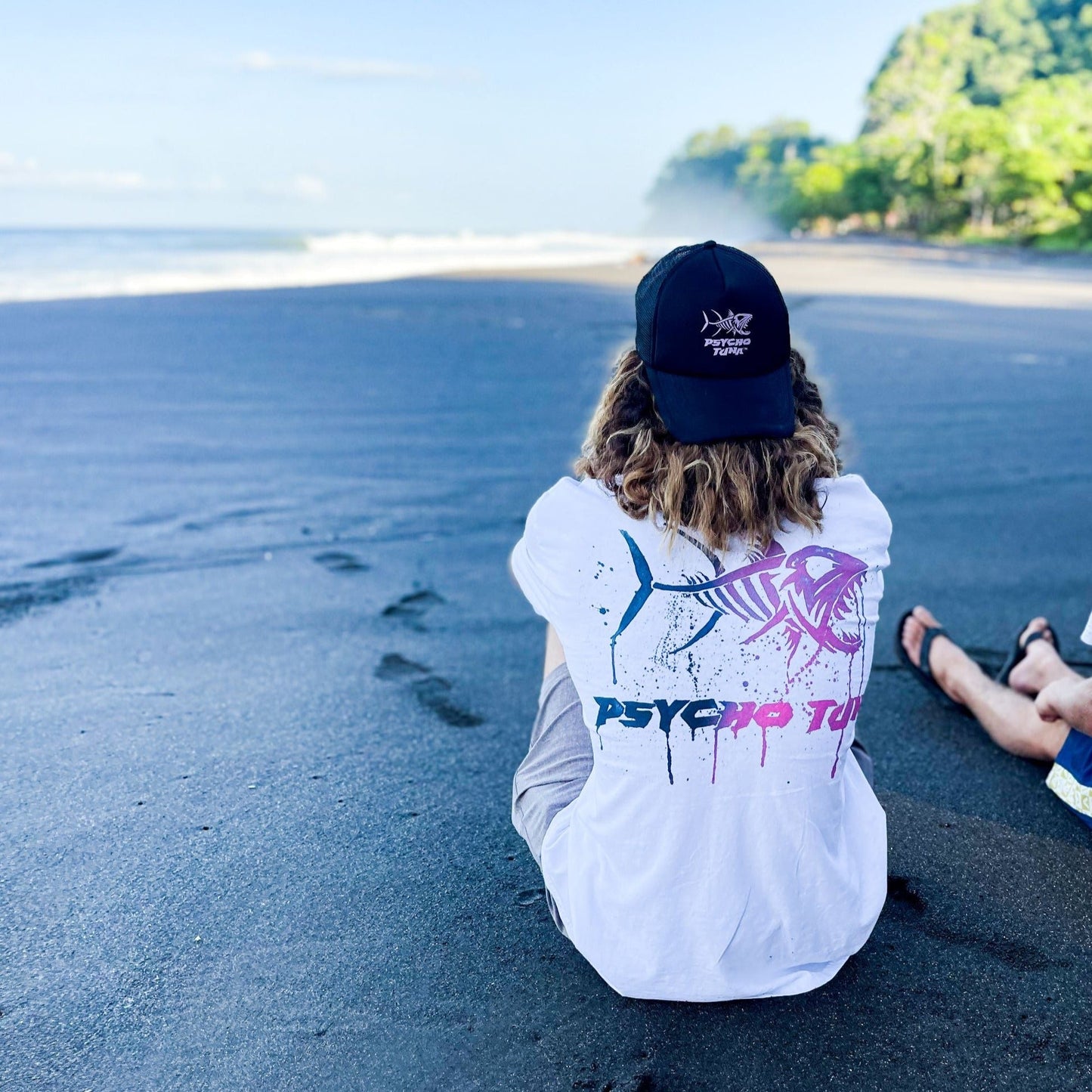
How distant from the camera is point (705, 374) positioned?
154 cm

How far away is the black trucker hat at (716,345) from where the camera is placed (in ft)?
4.95

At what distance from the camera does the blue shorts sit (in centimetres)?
222

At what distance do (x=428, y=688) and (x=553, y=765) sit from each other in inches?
49.5

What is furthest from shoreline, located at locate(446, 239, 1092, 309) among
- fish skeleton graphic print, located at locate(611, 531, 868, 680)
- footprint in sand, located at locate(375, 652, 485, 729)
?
fish skeleton graphic print, located at locate(611, 531, 868, 680)

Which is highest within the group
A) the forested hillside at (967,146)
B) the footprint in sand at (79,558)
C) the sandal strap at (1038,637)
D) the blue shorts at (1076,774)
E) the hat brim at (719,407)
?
the forested hillside at (967,146)

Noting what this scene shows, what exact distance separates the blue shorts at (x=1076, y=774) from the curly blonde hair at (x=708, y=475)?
1.15m

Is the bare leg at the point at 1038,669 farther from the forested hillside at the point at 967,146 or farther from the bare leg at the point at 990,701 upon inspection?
the forested hillside at the point at 967,146

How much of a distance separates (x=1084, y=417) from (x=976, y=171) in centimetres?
4207

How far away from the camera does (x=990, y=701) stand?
2764 millimetres

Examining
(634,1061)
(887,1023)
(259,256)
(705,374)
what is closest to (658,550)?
(705,374)

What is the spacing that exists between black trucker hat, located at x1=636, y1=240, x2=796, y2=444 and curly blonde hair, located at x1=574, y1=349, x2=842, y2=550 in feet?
0.10

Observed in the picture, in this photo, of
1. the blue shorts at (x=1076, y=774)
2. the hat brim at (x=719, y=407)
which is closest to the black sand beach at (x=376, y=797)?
the blue shorts at (x=1076, y=774)

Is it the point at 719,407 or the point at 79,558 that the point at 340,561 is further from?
the point at 719,407

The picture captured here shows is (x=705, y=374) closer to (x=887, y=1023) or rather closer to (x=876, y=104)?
(x=887, y=1023)
